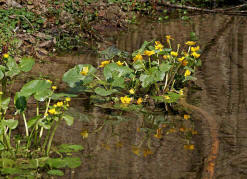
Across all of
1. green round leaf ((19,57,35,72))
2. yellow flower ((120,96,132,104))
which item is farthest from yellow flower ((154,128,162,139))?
green round leaf ((19,57,35,72))

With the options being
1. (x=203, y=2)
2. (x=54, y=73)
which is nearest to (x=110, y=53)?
(x=54, y=73)

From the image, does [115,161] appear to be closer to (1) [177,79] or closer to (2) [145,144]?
(2) [145,144]

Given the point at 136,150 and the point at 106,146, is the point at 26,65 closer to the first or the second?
the point at 106,146

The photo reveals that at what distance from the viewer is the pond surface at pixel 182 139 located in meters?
2.65

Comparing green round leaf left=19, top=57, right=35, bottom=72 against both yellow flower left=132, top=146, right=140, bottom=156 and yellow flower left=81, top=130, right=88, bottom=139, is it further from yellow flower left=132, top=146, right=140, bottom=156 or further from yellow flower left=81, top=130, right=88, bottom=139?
yellow flower left=132, top=146, right=140, bottom=156

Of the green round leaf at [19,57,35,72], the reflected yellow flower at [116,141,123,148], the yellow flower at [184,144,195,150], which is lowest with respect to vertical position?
the yellow flower at [184,144,195,150]

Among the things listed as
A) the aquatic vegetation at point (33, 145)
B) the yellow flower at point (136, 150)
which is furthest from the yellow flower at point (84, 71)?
the yellow flower at point (136, 150)

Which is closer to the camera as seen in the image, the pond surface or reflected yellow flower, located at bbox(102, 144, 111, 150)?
the pond surface

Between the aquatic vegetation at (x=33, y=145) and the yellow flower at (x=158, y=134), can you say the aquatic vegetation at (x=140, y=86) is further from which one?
the aquatic vegetation at (x=33, y=145)

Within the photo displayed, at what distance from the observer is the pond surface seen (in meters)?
2.65

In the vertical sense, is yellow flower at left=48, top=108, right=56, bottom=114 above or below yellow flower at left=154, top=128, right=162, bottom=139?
above

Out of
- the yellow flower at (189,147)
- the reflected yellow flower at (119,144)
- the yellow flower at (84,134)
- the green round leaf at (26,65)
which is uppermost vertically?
the green round leaf at (26,65)

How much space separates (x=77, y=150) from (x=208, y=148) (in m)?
0.85

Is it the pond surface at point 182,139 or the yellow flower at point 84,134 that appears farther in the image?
the yellow flower at point 84,134
